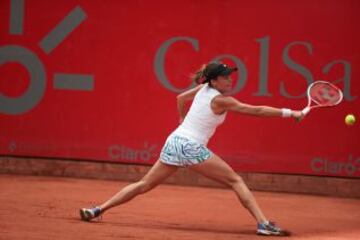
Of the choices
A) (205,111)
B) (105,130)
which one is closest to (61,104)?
(105,130)

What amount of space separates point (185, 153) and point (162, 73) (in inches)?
163

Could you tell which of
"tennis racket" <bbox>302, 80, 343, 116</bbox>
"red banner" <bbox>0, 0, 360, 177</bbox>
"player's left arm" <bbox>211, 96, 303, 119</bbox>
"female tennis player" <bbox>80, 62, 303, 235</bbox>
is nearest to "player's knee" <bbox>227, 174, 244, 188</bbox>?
"female tennis player" <bbox>80, 62, 303, 235</bbox>

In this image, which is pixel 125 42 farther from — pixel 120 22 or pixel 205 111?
pixel 205 111

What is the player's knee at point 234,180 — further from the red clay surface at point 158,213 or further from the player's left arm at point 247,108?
the player's left arm at point 247,108

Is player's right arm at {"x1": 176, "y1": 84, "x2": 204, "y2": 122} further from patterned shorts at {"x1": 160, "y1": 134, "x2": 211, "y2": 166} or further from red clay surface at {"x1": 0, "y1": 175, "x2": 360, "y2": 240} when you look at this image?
red clay surface at {"x1": 0, "y1": 175, "x2": 360, "y2": 240}

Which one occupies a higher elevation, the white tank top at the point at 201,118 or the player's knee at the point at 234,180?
the white tank top at the point at 201,118

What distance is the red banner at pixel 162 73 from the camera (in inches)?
396

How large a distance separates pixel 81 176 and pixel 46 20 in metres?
2.45

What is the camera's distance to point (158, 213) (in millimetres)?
7828

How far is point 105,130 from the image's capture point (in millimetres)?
10758

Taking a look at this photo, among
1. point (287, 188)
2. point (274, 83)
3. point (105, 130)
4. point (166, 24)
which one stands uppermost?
point (166, 24)

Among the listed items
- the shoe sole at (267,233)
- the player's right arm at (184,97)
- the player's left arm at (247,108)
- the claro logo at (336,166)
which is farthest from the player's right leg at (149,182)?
the claro logo at (336,166)

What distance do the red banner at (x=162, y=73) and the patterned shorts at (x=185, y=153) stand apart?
3.85 meters

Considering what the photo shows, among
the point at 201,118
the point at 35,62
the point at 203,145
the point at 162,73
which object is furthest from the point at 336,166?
the point at 35,62
